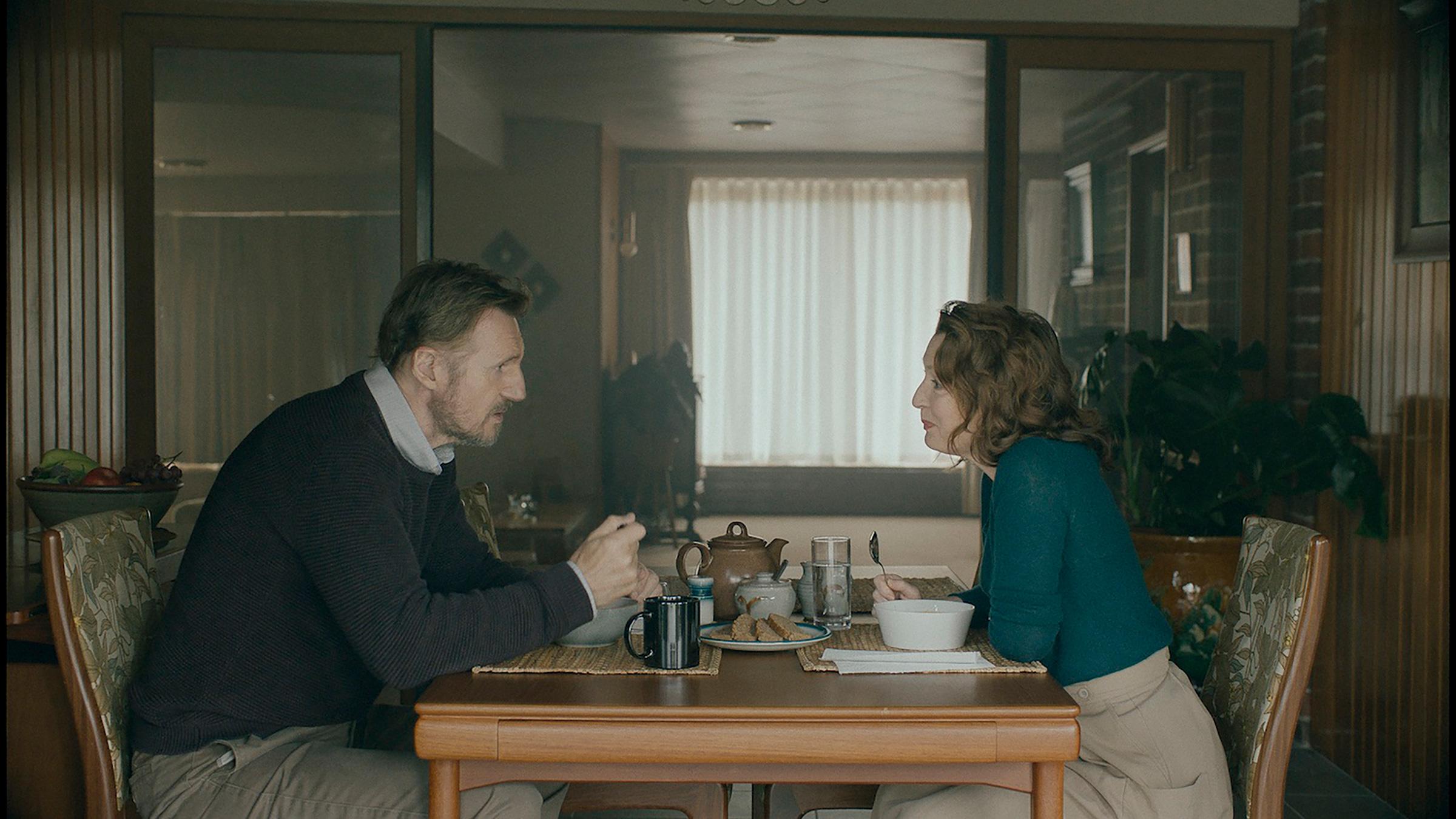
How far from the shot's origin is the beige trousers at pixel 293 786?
179 centimetres

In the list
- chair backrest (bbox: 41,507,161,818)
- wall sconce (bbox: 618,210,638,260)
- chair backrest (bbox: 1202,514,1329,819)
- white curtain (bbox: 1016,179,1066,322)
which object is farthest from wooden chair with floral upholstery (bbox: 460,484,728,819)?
white curtain (bbox: 1016,179,1066,322)

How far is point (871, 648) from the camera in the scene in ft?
6.23

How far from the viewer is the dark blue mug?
1.76 meters

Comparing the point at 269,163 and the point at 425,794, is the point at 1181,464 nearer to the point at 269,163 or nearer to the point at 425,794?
the point at 425,794

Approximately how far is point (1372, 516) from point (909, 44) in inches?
72.0

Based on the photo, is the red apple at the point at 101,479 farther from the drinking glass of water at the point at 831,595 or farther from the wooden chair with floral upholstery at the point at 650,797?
the drinking glass of water at the point at 831,595

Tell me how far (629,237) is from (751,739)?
2489mm

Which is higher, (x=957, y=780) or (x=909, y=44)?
(x=909, y=44)

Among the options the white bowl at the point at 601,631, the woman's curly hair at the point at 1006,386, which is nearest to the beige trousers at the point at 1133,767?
the woman's curly hair at the point at 1006,386

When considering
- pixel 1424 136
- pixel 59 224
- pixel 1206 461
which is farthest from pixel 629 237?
pixel 1424 136

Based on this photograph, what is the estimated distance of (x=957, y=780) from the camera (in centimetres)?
165

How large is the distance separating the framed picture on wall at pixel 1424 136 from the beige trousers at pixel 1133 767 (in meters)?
1.66

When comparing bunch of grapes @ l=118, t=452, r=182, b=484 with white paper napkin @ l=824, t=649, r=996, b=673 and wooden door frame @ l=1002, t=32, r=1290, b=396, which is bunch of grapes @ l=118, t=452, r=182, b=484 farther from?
wooden door frame @ l=1002, t=32, r=1290, b=396

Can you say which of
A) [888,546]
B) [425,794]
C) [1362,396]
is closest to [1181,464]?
[1362,396]
